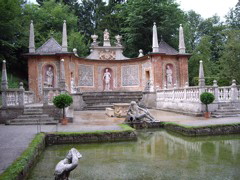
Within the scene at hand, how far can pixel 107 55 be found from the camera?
25.5 metres

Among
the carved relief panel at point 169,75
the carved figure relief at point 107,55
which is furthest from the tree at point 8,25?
the carved relief panel at point 169,75

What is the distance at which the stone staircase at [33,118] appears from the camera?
1174cm

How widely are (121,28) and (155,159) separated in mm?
28809

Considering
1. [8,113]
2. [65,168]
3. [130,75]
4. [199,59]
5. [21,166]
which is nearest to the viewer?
[65,168]

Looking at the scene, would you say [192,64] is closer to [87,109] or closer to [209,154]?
[87,109]

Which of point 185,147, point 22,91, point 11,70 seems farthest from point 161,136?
point 11,70

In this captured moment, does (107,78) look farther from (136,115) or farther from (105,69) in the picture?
(136,115)

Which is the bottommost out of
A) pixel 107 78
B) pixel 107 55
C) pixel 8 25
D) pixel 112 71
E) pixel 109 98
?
pixel 109 98

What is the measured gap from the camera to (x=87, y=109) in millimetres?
20062

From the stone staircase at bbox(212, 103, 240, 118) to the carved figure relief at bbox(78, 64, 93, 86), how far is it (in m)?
13.1

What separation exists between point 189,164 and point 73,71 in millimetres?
17551

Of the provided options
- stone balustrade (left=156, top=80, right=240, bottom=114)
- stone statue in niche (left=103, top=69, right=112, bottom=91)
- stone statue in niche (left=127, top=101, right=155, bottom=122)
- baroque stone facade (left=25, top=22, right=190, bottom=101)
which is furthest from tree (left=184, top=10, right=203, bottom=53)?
stone statue in niche (left=127, top=101, right=155, bottom=122)

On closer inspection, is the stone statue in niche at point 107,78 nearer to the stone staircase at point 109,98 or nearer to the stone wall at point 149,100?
the stone staircase at point 109,98

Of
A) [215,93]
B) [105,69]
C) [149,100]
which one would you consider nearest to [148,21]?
[105,69]
